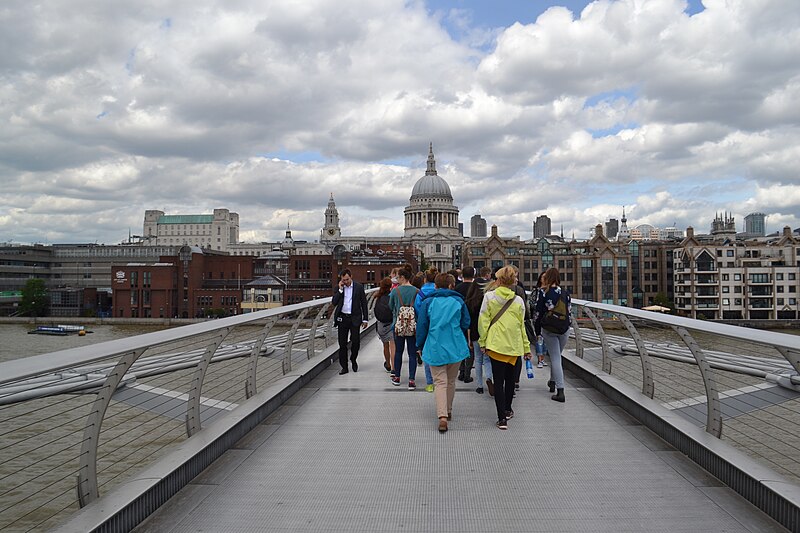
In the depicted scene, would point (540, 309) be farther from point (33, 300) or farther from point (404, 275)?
point (33, 300)

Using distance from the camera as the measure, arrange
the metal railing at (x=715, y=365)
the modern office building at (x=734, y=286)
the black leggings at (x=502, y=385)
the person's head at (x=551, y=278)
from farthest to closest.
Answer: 1. the modern office building at (x=734, y=286)
2. the person's head at (x=551, y=278)
3. the black leggings at (x=502, y=385)
4. the metal railing at (x=715, y=365)

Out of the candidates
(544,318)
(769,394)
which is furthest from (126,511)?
(769,394)

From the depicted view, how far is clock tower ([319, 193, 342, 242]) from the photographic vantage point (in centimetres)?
16600

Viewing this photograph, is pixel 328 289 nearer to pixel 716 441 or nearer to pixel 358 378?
pixel 358 378

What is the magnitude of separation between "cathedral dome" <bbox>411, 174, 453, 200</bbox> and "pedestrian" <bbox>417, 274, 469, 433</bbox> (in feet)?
517

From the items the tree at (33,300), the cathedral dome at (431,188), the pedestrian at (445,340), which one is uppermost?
the cathedral dome at (431,188)

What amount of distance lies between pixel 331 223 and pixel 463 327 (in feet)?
537

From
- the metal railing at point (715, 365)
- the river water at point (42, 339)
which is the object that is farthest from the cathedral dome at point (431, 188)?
the metal railing at point (715, 365)

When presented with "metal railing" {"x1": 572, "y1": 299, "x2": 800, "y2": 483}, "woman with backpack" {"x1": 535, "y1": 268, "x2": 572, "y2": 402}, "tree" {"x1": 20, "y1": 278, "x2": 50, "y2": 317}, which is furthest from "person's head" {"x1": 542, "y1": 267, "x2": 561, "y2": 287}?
"tree" {"x1": 20, "y1": 278, "x2": 50, "y2": 317}

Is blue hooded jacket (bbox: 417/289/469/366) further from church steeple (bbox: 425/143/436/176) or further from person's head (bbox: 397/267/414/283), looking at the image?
church steeple (bbox: 425/143/436/176)

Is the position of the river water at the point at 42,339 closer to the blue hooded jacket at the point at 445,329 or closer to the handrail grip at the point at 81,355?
the blue hooded jacket at the point at 445,329

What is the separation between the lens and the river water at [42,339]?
4475cm

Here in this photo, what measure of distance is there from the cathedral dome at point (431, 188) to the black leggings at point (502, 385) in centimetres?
15774

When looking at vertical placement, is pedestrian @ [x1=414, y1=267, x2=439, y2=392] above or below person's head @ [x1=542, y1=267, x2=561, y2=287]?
below
